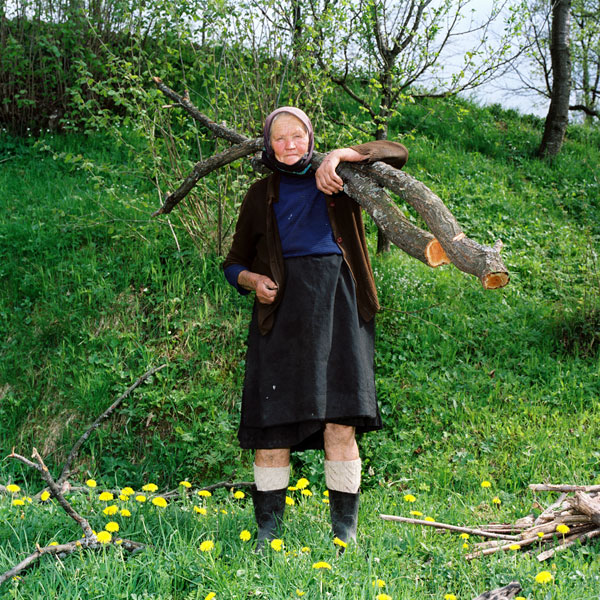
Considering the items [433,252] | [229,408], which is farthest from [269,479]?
[229,408]

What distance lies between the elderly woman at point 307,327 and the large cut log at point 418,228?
3.8 inches

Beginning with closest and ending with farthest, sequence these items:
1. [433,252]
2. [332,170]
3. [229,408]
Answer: [433,252] < [332,170] < [229,408]

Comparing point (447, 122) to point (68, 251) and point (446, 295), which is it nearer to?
point (446, 295)

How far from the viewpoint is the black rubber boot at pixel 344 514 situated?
3.24 metres

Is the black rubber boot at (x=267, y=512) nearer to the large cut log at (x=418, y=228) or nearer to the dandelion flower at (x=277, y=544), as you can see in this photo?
the dandelion flower at (x=277, y=544)

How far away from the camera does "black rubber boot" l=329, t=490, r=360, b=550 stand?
3.24m

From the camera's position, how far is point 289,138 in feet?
10.6

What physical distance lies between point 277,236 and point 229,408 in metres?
2.44

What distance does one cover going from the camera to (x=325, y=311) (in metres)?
3.14

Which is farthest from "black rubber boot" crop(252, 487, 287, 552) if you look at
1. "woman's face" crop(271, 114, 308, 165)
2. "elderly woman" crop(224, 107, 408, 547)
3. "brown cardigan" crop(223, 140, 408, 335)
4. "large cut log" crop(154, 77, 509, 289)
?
"woman's face" crop(271, 114, 308, 165)

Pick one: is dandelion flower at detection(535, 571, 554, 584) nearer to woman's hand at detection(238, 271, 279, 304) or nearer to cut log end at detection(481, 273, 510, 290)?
cut log end at detection(481, 273, 510, 290)

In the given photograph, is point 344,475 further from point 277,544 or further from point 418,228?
point 418,228

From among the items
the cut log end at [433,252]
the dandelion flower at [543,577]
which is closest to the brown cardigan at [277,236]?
the cut log end at [433,252]

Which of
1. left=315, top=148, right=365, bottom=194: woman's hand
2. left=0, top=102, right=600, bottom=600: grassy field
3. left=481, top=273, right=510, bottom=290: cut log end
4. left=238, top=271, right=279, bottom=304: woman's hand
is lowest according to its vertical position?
left=0, top=102, right=600, bottom=600: grassy field
